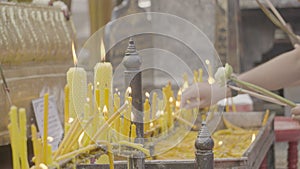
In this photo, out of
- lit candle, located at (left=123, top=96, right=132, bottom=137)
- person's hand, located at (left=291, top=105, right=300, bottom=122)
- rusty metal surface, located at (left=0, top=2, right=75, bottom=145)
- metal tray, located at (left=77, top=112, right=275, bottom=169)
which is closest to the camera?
lit candle, located at (left=123, top=96, right=132, bottom=137)

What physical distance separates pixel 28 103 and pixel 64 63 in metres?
0.42

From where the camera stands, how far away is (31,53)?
227 centimetres

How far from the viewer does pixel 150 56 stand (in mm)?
1359

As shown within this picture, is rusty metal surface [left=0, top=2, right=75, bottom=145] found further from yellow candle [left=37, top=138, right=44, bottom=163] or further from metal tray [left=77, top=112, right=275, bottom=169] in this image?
yellow candle [left=37, top=138, right=44, bottom=163]

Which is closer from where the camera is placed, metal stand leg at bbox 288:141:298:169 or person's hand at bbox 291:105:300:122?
person's hand at bbox 291:105:300:122

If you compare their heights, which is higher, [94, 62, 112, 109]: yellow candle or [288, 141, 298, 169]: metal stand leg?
[94, 62, 112, 109]: yellow candle

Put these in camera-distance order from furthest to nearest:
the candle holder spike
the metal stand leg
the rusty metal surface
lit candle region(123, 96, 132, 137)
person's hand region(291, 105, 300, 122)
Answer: the metal stand leg → the rusty metal surface → person's hand region(291, 105, 300, 122) → lit candle region(123, 96, 132, 137) → the candle holder spike

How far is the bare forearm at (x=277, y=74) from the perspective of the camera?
2.15 metres

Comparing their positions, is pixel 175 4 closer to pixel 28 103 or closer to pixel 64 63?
pixel 64 63

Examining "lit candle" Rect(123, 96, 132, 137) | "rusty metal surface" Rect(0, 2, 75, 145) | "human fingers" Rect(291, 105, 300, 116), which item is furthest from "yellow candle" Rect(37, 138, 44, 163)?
"rusty metal surface" Rect(0, 2, 75, 145)

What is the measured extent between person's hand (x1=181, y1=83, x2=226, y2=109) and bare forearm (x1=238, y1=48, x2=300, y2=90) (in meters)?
0.33

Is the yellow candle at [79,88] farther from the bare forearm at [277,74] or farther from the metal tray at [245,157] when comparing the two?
the bare forearm at [277,74]

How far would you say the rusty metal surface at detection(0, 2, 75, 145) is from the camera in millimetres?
2082

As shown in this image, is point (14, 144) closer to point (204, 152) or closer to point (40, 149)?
point (40, 149)
